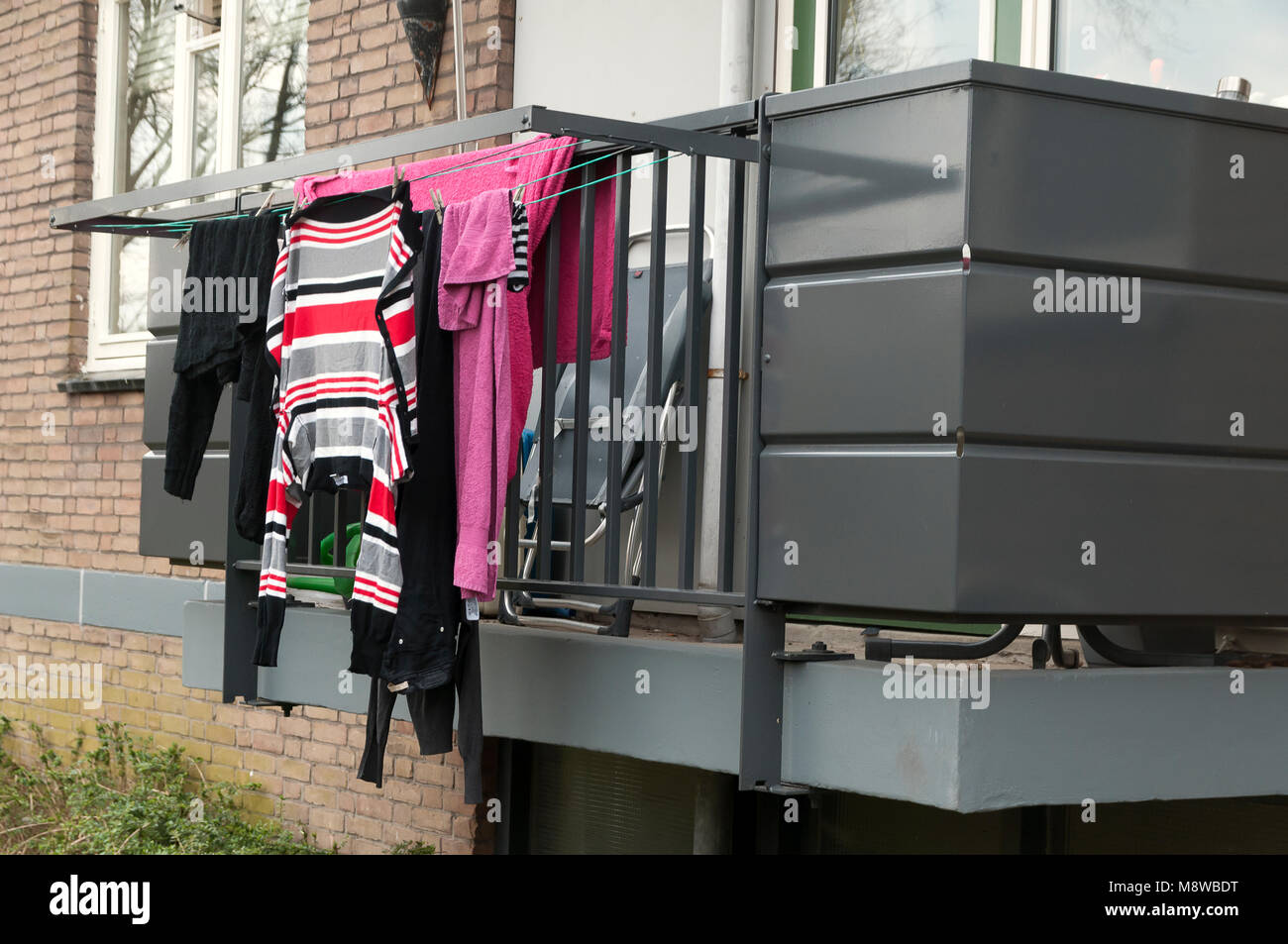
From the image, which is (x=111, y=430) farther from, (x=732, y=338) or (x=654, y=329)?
(x=732, y=338)

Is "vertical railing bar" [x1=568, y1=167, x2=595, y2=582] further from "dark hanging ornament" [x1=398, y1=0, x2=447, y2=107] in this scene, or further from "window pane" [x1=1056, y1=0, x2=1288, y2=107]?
"dark hanging ornament" [x1=398, y1=0, x2=447, y2=107]

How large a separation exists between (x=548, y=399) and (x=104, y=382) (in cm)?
441

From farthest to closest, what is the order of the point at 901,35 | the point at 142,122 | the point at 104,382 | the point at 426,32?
the point at 142,122, the point at 104,382, the point at 426,32, the point at 901,35

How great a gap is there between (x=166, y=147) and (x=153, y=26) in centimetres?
66

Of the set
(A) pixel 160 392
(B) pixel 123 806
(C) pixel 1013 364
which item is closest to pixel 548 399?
(C) pixel 1013 364

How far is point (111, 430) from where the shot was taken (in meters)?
7.34

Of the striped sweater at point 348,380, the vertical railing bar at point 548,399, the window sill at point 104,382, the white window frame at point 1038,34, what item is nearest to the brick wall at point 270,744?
the window sill at point 104,382

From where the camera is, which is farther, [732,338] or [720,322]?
[720,322]

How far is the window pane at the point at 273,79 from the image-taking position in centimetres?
677

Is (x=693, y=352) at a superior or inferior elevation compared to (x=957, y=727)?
superior

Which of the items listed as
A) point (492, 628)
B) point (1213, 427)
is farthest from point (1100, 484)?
point (492, 628)

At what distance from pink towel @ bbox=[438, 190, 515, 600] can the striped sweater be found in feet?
0.37
